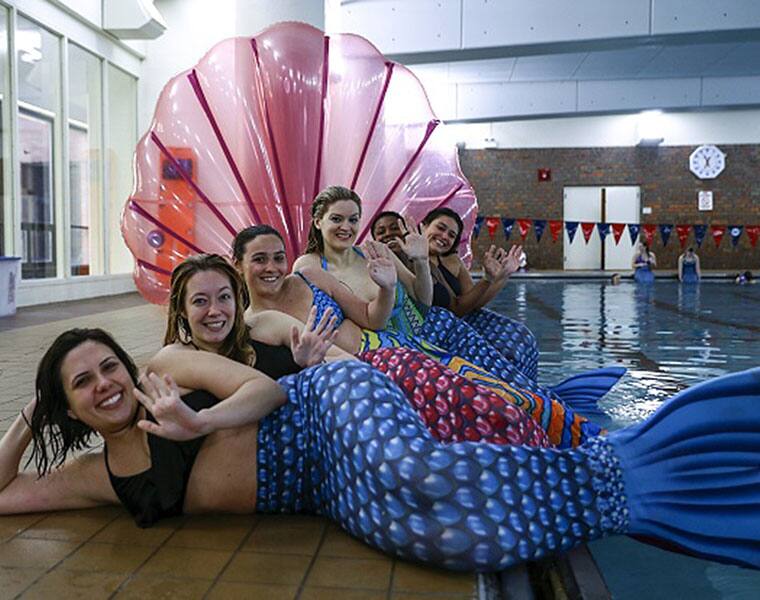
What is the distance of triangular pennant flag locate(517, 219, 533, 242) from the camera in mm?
17608

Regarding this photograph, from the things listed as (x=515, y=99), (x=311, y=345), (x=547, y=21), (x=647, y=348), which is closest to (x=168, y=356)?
(x=311, y=345)

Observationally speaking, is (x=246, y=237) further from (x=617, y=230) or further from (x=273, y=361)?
(x=617, y=230)

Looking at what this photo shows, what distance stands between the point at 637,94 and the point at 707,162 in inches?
170

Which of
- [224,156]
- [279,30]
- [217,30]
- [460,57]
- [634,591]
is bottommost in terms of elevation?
[634,591]

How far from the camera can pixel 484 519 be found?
5.47 feet

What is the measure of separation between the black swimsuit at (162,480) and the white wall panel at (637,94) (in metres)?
13.8

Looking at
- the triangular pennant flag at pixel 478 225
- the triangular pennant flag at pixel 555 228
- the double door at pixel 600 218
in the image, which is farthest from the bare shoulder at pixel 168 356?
the double door at pixel 600 218

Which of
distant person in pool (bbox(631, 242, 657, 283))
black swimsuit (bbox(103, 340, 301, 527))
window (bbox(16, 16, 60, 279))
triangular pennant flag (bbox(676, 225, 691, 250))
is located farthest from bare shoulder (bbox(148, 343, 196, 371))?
triangular pennant flag (bbox(676, 225, 691, 250))

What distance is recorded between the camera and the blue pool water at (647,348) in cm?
202

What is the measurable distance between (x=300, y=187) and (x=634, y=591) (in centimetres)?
340

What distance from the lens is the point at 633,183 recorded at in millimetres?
17797

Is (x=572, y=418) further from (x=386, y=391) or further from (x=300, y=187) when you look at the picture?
(x=300, y=187)

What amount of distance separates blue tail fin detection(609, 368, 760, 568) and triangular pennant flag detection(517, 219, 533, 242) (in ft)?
52.8

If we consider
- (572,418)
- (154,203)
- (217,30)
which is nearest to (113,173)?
(217,30)
